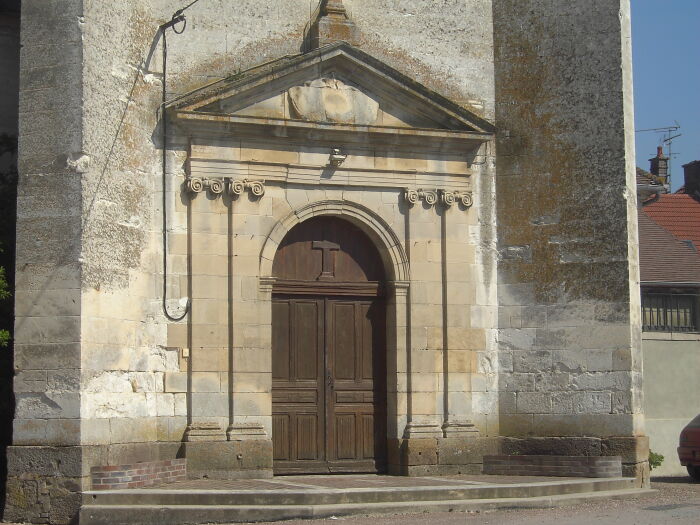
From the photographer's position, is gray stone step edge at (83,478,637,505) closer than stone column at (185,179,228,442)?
Yes

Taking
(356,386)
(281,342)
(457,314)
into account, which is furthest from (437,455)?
(281,342)

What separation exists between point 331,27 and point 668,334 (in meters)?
8.54

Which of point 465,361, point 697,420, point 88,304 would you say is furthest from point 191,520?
point 697,420

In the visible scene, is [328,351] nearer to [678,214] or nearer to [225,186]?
[225,186]

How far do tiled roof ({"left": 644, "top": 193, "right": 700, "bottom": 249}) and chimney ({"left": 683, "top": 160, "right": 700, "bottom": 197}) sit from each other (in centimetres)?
129

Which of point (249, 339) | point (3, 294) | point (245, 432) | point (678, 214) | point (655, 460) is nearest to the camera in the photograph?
point (3, 294)

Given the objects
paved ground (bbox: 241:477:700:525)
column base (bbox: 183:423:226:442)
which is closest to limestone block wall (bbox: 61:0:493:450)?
column base (bbox: 183:423:226:442)

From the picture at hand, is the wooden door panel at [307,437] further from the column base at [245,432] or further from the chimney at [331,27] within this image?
the chimney at [331,27]

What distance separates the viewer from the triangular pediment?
12414 millimetres

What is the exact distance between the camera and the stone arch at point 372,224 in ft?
42.1

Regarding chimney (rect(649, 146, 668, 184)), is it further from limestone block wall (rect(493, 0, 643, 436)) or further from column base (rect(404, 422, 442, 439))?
column base (rect(404, 422, 442, 439))

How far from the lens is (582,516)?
1042cm

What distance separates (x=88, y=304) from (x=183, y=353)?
56.5 inches

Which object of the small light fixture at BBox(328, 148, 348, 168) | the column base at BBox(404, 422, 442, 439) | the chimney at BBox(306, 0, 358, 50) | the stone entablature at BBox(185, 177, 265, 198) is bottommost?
the column base at BBox(404, 422, 442, 439)
